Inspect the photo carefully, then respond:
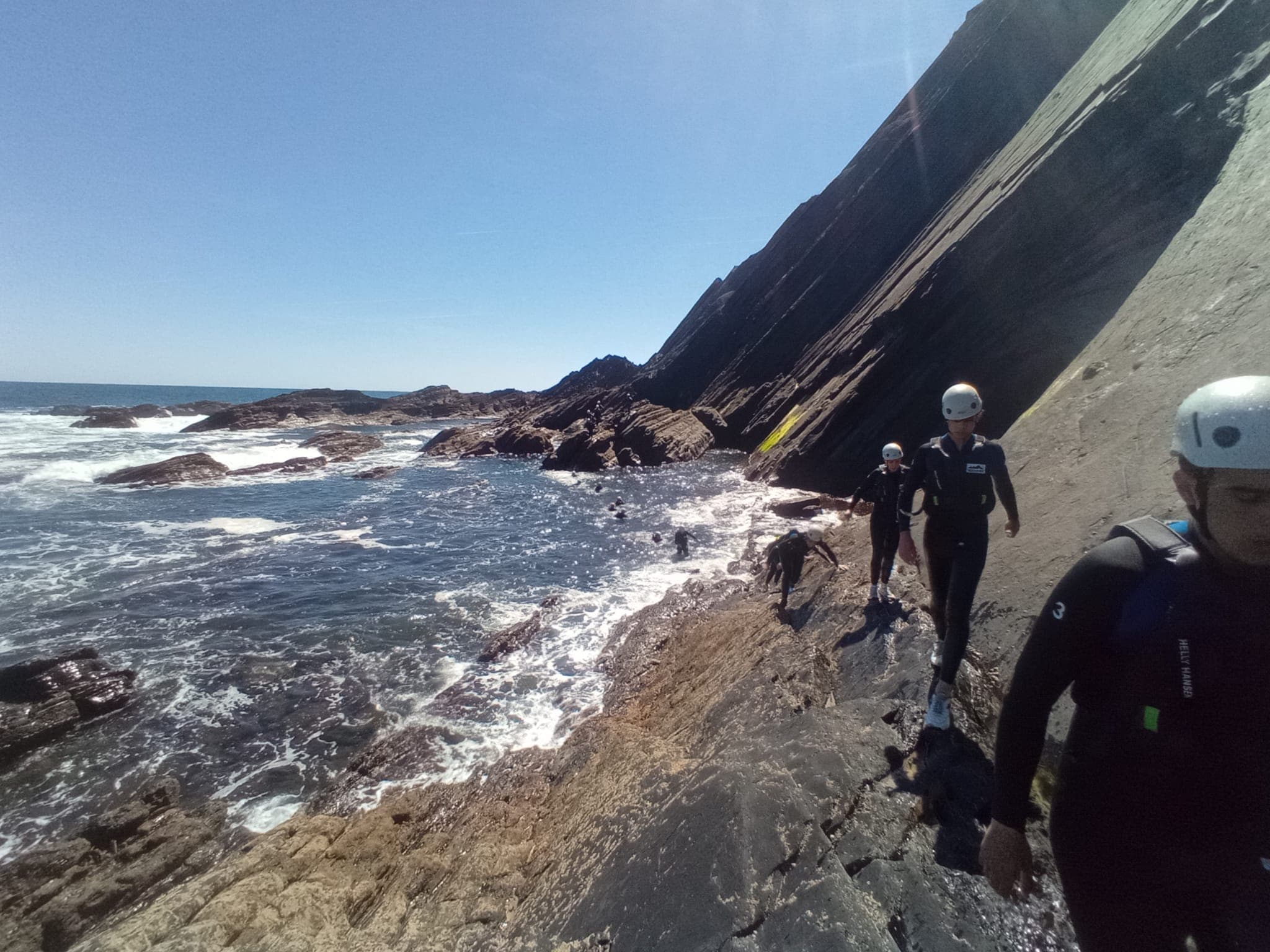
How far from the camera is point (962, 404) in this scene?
13.1 ft

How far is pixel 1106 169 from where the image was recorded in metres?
15.9

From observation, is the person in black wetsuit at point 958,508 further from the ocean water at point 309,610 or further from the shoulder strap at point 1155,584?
the ocean water at point 309,610

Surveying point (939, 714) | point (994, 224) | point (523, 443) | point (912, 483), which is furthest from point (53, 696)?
point (523, 443)

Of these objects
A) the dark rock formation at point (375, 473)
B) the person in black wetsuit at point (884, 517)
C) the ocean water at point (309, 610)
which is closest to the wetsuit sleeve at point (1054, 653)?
the person in black wetsuit at point (884, 517)

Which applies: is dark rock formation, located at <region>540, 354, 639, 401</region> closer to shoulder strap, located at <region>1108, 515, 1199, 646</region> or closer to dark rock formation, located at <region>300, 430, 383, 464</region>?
dark rock formation, located at <region>300, 430, 383, 464</region>

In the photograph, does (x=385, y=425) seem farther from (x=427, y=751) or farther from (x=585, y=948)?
(x=585, y=948)

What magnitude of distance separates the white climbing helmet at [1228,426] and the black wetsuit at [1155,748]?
0.28m

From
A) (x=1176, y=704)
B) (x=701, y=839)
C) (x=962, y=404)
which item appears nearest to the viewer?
(x=1176, y=704)

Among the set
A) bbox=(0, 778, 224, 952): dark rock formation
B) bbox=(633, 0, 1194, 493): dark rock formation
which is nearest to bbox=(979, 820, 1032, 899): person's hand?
bbox=(0, 778, 224, 952): dark rock formation

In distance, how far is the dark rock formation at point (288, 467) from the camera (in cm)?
3144

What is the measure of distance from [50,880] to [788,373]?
35.1 meters

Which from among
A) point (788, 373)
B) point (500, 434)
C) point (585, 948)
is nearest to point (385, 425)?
point (500, 434)

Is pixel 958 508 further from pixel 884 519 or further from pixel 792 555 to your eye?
pixel 792 555

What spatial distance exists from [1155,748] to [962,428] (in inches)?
112
